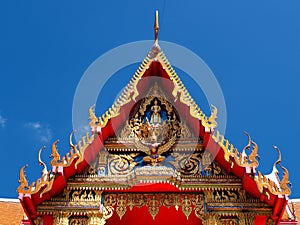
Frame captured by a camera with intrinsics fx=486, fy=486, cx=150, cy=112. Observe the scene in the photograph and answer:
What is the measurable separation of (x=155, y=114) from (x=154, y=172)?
5.20ft

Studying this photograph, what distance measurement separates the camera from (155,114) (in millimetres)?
10031

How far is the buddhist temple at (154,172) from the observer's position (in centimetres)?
853

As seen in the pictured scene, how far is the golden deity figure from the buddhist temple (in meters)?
0.02

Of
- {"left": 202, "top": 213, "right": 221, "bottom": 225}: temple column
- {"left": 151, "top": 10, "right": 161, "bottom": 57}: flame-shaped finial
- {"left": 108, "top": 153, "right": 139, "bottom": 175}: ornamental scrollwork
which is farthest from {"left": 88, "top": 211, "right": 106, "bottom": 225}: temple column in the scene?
{"left": 151, "top": 10, "right": 161, "bottom": 57}: flame-shaped finial

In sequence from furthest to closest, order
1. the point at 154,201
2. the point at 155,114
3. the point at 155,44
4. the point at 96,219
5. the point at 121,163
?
the point at 155,44, the point at 155,114, the point at 121,163, the point at 154,201, the point at 96,219

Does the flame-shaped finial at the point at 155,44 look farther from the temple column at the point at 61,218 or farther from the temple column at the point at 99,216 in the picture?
the temple column at the point at 61,218

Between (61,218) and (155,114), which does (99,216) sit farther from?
(155,114)

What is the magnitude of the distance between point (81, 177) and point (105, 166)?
1.72 ft

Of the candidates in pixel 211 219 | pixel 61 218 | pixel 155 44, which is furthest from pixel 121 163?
pixel 155 44

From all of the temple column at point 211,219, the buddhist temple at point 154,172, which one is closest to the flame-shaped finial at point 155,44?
the buddhist temple at point 154,172

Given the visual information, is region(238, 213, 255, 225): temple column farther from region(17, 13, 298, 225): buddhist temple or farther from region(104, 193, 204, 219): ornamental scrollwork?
region(104, 193, 204, 219): ornamental scrollwork

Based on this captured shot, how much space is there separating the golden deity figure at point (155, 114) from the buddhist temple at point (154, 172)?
2cm

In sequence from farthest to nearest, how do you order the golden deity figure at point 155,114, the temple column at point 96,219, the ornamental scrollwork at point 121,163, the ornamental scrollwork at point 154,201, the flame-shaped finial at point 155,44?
the flame-shaped finial at point 155,44 → the golden deity figure at point 155,114 → the ornamental scrollwork at point 121,163 → the ornamental scrollwork at point 154,201 → the temple column at point 96,219

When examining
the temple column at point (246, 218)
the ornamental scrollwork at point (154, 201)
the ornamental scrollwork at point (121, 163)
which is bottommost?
the temple column at point (246, 218)
